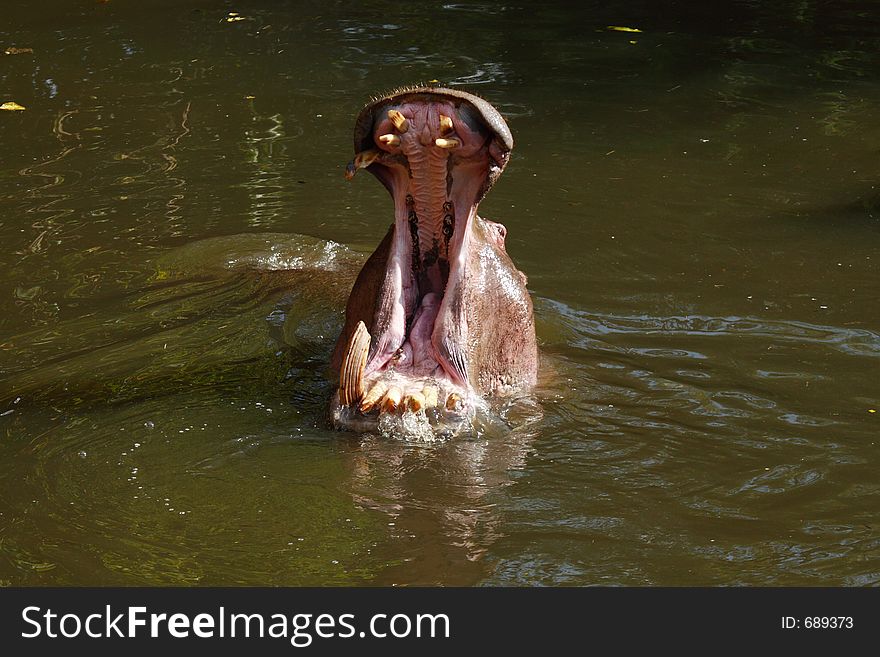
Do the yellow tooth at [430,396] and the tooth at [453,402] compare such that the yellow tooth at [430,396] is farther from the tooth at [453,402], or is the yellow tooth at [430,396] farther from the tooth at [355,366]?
the tooth at [355,366]

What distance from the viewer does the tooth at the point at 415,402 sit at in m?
4.76

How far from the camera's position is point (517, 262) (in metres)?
7.39

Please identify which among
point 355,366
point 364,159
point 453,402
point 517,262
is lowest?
point 517,262

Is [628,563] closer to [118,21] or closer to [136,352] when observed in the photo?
[136,352]

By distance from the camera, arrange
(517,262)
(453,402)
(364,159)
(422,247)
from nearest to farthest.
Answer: (364,159)
(453,402)
(422,247)
(517,262)

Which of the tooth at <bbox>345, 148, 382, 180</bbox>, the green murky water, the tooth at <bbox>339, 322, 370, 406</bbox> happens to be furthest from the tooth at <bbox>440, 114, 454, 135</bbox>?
the green murky water

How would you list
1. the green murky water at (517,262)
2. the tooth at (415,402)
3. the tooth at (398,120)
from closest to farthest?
the green murky water at (517,262) < the tooth at (398,120) < the tooth at (415,402)

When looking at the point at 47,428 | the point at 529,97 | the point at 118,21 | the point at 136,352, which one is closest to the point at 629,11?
the point at 529,97

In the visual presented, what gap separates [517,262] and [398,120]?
2.85m

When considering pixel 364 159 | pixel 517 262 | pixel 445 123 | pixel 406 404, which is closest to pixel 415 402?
pixel 406 404

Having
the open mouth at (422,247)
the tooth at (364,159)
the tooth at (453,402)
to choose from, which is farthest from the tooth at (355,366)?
the tooth at (364,159)

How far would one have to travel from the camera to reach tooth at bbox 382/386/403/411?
478 cm

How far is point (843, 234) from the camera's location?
7484mm

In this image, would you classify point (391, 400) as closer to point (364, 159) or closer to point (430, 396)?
point (430, 396)
